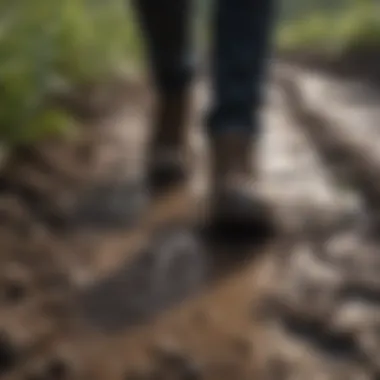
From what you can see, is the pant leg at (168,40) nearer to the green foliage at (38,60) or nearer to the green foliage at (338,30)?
the green foliage at (38,60)

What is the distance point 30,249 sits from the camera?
4.27 ft

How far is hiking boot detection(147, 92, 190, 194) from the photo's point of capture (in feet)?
5.55

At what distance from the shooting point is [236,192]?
53.7 inches

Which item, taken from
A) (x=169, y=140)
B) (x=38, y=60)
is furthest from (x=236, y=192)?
(x=38, y=60)

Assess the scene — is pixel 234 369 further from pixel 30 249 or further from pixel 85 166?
pixel 85 166

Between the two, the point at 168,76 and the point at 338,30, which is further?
the point at 338,30

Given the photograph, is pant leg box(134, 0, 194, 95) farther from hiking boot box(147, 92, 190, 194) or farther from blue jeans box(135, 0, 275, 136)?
blue jeans box(135, 0, 275, 136)

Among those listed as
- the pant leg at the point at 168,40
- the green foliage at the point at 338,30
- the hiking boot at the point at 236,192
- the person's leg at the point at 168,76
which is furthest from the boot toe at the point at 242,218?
the green foliage at the point at 338,30

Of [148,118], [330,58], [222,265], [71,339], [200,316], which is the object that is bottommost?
[71,339]

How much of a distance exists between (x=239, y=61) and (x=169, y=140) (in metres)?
0.37

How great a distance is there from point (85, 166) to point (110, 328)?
81cm

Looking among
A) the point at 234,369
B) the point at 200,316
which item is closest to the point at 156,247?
the point at 200,316

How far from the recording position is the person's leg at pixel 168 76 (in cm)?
162

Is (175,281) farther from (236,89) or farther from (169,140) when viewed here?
(169,140)
